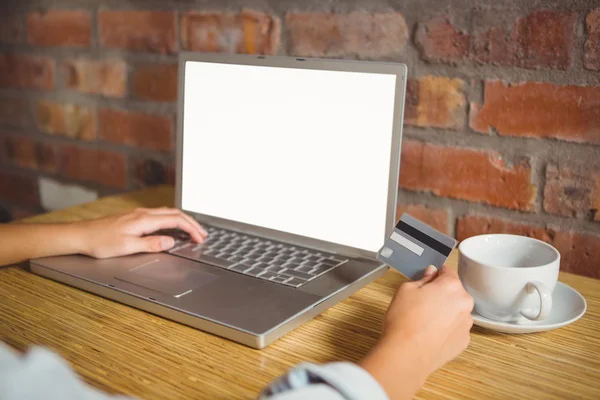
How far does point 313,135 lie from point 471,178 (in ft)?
0.82

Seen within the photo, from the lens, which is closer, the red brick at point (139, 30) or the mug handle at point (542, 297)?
the mug handle at point (542, 297)

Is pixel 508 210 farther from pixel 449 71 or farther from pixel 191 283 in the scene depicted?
pixel 191 283

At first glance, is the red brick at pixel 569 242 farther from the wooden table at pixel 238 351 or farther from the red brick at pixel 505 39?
the red brick at pixel 505 39

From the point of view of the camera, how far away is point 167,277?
0.80m

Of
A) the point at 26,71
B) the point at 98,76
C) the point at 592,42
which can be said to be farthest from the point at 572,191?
→ the point at 26,71

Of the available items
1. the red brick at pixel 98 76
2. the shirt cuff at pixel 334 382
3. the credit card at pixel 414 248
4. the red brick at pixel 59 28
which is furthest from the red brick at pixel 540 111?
the red brick at pixel 59 28

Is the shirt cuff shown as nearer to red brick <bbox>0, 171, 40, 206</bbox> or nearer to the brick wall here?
the brick wall

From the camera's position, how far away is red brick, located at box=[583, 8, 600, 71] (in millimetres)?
808

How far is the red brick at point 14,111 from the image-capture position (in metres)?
1.52

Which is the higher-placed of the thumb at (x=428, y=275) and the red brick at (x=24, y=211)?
the thumb at (x=428, y=275)

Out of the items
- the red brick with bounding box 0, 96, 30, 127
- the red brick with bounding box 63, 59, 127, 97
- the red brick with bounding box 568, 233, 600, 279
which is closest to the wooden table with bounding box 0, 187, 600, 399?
the red brick with bounding box 568, 233, 600, 279

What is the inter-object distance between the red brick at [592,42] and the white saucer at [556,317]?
0.95 ft

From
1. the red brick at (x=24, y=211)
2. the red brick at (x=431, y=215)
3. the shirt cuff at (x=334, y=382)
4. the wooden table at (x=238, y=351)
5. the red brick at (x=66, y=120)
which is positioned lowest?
the red brick at (x=24, y=211)

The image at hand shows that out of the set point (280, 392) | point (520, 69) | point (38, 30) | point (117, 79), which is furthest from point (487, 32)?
point (38, 30)
